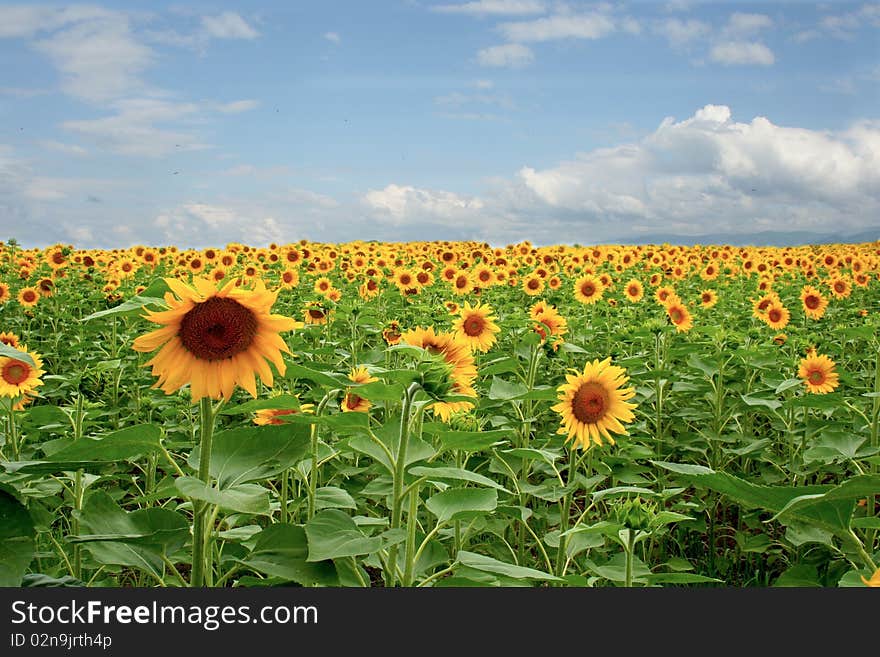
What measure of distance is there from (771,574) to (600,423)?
6.04ft

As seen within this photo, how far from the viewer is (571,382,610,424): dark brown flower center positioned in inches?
131

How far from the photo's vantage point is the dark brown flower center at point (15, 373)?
383 centimetres

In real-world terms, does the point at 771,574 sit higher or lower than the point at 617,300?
lower

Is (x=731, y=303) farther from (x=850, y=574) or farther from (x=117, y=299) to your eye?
(x=850, y=574)

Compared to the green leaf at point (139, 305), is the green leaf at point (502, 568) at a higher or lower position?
lower

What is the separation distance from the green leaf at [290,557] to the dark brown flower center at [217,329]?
414mm

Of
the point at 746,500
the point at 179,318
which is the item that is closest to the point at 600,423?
the point at 746,500

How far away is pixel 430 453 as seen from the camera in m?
1.95

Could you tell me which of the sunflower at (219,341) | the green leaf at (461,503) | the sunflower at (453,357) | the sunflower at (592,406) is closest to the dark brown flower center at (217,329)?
the sunflower at (219,341)

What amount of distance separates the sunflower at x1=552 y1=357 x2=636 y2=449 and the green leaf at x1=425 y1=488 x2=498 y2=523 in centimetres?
129

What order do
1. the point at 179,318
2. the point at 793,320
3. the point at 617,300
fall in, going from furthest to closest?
the point at 617,300 < the point at 793,320 < the point at 179,318

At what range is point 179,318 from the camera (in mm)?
1652

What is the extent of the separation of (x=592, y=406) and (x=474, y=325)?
1.65 metres

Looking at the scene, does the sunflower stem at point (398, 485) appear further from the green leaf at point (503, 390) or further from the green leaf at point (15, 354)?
the green leaf at point (503, 390)
